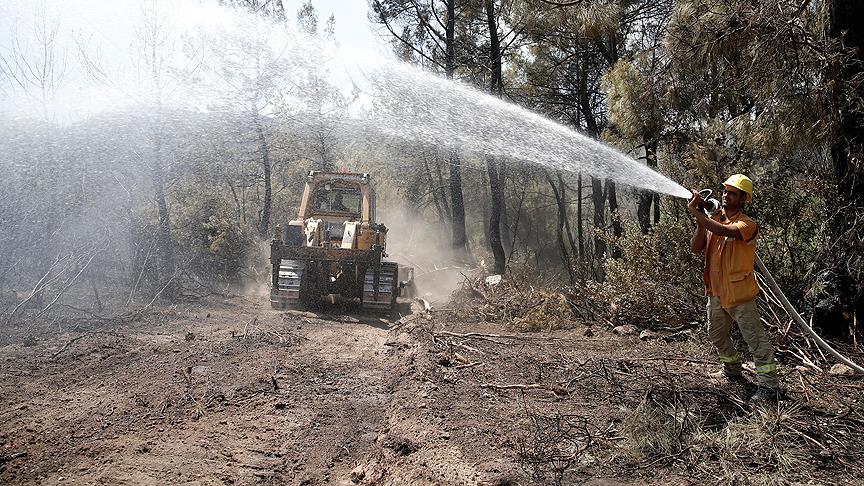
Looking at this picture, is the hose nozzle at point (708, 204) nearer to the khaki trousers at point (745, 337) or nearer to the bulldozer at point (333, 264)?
the khaki trousers at point (745, 337)

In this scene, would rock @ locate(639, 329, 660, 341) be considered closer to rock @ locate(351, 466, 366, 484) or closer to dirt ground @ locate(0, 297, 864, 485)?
dirt ground @ locate(0, 297, 864, 485)

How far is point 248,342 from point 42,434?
3368mm

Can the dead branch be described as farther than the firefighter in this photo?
Yes

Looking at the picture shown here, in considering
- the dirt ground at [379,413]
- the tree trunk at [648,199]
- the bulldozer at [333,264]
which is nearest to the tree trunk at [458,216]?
the tree trunk at [648,199]

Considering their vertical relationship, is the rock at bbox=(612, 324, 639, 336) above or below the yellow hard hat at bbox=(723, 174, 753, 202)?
below

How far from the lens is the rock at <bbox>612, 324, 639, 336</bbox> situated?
8195mm

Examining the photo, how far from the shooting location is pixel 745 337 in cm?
502

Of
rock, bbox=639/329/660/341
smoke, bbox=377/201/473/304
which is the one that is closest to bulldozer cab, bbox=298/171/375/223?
smoke, bbox=377/201/473/304

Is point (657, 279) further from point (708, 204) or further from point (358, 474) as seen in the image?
point (358, 474)

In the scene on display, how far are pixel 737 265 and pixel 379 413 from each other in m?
3.08

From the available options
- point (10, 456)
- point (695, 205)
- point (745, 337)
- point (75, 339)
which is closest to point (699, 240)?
point (695, 205)

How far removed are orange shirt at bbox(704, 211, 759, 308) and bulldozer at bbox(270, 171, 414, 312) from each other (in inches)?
258

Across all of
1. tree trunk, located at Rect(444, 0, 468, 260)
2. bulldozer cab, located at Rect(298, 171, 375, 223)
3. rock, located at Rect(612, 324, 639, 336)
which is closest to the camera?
rock, located at Rect(612, 324, 639, 336)

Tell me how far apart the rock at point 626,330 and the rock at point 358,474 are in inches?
198
